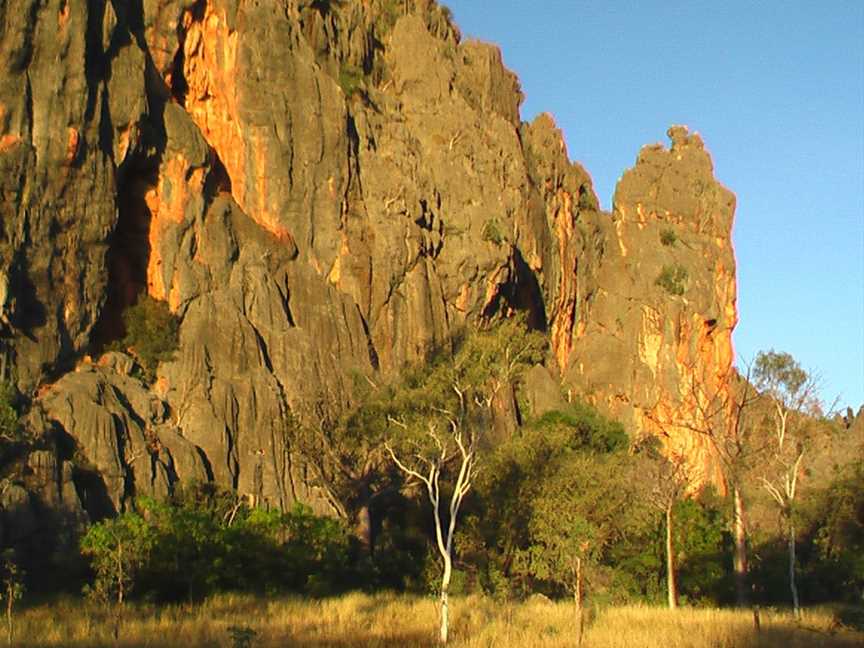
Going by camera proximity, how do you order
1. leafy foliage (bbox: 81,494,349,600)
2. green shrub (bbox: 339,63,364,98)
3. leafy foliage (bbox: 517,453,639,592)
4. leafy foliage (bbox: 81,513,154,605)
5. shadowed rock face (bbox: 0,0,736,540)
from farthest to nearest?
green shrub (bbox: 339,63,364,98) < shadowed rock face (bbox: 0,0,736,540) < leafy foliage (bbox: 517,453,639,592) < leafy foliage (bbox: 81,494,349,600) < leafy foliage (bbox: 81,513,154,605)

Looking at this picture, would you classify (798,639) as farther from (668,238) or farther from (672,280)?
(668,238)

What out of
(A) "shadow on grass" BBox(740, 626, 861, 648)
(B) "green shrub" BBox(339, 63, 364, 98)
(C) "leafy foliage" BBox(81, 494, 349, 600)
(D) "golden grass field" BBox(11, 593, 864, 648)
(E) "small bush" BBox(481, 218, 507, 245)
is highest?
(B) "green shrub" BBox(339, 63, 364, 98)

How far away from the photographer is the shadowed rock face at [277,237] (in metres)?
35.6

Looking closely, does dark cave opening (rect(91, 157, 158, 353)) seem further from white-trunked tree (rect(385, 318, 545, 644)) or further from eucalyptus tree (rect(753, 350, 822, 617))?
eucalyptus tree (rect(753, 350, 822, 617))

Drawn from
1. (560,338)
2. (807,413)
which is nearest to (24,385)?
(807,413)

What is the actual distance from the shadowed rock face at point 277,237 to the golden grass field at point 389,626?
742cm

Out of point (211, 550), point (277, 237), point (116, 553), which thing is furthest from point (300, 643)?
point (277, 237)

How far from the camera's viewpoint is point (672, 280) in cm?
7075

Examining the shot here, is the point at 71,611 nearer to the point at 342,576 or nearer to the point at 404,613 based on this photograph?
the point at 404,613

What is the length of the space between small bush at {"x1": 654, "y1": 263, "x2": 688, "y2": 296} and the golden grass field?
42.7 m

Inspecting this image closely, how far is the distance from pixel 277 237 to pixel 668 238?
120 feet

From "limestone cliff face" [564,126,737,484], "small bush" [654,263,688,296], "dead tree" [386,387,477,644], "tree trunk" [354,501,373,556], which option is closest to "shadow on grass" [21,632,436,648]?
"dead tree" [386,387,477,644]

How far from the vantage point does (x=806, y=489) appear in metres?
46.5

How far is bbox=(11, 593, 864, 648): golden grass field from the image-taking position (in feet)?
68.9
